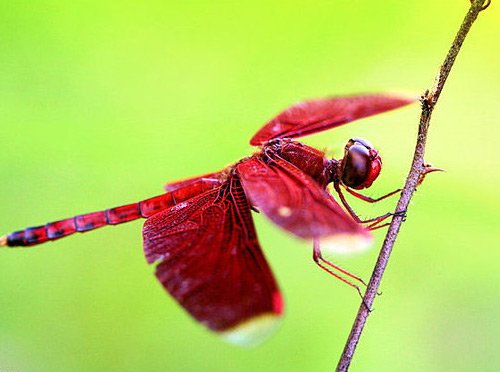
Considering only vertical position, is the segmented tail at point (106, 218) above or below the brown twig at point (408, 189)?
above

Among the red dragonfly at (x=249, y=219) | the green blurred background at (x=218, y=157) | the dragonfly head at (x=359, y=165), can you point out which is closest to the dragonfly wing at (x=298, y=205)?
the red dragonfly at (x=249, y=219)

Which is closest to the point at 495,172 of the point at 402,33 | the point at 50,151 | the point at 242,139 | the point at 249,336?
the point at 402,33

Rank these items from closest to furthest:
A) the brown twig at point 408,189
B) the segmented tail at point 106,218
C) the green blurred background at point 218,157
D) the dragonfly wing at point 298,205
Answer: the brown twig at point 408,189 < the dragonfly wing at point 298,205 < the segmented tail at point 106,218 < the green blurred background at point 218,157

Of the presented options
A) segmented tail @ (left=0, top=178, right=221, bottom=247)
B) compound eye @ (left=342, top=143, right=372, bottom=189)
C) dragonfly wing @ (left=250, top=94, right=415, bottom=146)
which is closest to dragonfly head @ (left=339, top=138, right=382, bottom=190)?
compound eye @ (left=342, top=143, right=372, bottom=189)

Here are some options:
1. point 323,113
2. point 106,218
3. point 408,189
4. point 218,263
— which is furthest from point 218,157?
point 408,189

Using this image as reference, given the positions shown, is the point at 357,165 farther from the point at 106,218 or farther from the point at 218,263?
the point at 106,218

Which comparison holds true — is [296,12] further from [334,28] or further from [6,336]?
[6,336]

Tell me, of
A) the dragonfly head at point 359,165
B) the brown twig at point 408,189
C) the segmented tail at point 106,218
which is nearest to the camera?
the brown twig at point 408,189

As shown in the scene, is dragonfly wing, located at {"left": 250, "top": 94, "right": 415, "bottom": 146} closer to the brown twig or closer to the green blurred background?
the brown twig

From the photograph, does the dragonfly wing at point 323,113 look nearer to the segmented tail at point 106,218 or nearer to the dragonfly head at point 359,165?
the dragonfly head at point 359,165

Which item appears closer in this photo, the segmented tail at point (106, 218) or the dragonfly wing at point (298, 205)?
the dragonfly wing at point (298, 205)
